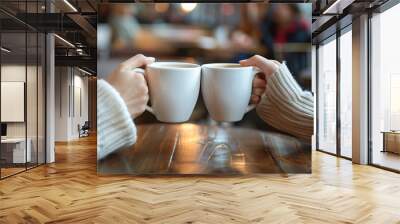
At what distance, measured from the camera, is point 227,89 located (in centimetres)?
560

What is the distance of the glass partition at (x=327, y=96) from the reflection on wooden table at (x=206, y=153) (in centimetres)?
371

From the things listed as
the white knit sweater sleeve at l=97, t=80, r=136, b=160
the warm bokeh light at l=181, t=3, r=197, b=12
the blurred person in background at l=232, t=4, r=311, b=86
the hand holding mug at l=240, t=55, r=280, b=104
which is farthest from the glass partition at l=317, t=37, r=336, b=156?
the white knit sweater sleeve at l=97, t=80, r=136, b=160

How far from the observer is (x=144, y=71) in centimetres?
559

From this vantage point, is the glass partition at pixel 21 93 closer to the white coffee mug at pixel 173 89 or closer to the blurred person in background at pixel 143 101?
the blurred person in background at pixel 143 101

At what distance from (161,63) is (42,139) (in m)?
3.24

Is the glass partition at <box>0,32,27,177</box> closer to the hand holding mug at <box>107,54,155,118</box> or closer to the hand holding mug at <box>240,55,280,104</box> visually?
the hand holding mug at <box>107,54,155,118</box>

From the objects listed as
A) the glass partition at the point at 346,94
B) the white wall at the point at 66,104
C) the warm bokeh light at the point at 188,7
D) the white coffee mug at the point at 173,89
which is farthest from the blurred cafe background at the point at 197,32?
the white wall at the point at 66,104

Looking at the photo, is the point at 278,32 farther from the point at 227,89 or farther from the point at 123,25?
the point at 123,25

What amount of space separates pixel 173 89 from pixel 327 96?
5345mm

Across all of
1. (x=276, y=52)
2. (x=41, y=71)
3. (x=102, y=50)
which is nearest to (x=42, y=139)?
(x=41, y=71)

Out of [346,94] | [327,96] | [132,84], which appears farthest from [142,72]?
[327,96]

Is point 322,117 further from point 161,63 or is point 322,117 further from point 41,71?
point 41,71

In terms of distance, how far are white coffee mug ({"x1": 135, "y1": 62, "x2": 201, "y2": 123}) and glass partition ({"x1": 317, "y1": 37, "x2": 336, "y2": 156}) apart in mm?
4702

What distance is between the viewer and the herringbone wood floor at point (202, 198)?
11.8 feet
